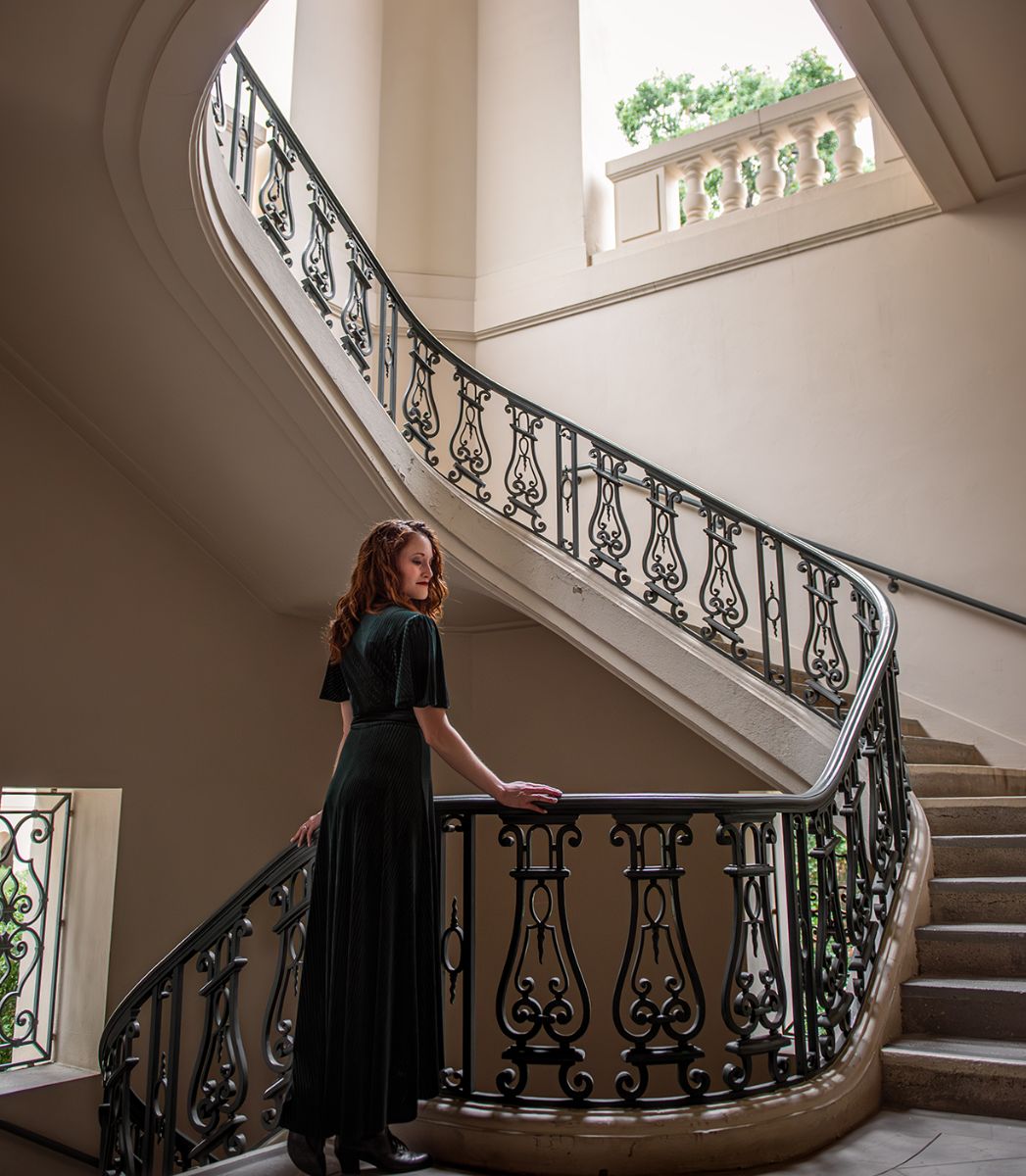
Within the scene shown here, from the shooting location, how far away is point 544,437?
27.6 ft

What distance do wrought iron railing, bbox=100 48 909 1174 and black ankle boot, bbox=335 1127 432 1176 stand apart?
289 mm

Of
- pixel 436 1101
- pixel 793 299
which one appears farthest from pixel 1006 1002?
pixel 793 299

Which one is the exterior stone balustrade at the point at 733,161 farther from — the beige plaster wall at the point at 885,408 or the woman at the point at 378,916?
the woman at the point at 378,916

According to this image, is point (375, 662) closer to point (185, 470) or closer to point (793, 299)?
point (185, 470)

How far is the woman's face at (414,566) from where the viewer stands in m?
2.83

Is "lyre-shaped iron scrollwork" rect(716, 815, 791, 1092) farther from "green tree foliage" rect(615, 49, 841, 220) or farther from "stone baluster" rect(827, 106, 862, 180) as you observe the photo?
"green tree foliage" rect(615, 49, 841, 220)

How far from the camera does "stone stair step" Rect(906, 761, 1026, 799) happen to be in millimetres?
5070

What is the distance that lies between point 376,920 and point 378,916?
0.04 ft

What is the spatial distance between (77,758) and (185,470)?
1758 millimetres

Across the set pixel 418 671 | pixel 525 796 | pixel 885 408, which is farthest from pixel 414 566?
pixel 885 408

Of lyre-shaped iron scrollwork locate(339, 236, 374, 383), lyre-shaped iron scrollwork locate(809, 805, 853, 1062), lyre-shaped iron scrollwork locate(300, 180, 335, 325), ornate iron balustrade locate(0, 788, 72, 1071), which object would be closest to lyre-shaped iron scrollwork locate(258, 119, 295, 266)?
lyre-shaped iron scrollwork locate(300, 180, 335, 325)

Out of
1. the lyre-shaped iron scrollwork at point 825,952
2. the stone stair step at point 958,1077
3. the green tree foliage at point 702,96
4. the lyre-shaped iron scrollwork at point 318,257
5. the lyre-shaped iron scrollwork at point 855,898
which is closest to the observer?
the stone stair step at point 958,1077

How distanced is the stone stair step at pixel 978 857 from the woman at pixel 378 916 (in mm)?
2396

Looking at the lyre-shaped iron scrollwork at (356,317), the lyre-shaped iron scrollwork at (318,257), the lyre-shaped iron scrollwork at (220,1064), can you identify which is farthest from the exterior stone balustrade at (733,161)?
the lyre-shaped iron scrollwork at (220,1064)
